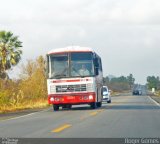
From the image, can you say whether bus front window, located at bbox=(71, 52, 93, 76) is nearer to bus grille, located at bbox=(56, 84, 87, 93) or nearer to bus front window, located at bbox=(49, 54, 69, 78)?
bus front window, located at bbox=(49, 54, 69, 78)

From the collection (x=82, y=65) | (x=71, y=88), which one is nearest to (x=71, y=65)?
(x=82, y=65)

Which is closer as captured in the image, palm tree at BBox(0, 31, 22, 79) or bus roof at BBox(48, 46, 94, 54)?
bus roof at BBox(48, 46, 94, 54)

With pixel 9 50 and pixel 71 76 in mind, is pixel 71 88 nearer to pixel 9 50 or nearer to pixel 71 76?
pixel 71 76

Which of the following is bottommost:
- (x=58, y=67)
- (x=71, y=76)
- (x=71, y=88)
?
(x=71, y=88)

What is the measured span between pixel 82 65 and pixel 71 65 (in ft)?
1.99

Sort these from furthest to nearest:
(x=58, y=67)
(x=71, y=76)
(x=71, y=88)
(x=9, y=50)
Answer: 1. (x=9, y=50)
2. (x=58, y=67)
3. (x=71, y=88)
4. (x=71, y=76)

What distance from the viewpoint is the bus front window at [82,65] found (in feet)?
108

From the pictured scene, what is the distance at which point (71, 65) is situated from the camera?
33.1 metres

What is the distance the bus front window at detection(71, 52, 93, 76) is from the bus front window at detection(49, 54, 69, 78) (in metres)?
0.39

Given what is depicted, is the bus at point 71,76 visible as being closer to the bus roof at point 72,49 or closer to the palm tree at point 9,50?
the bus roof at point 72,49

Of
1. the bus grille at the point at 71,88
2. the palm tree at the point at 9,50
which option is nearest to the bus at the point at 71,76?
the bus grille at the point at 71,88

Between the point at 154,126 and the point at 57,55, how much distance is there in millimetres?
14439

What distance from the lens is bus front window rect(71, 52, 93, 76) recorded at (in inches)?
1300

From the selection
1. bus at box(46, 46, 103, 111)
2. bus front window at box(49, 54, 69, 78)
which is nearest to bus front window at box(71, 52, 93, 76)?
bus at box(46, 46, 103, 111)
